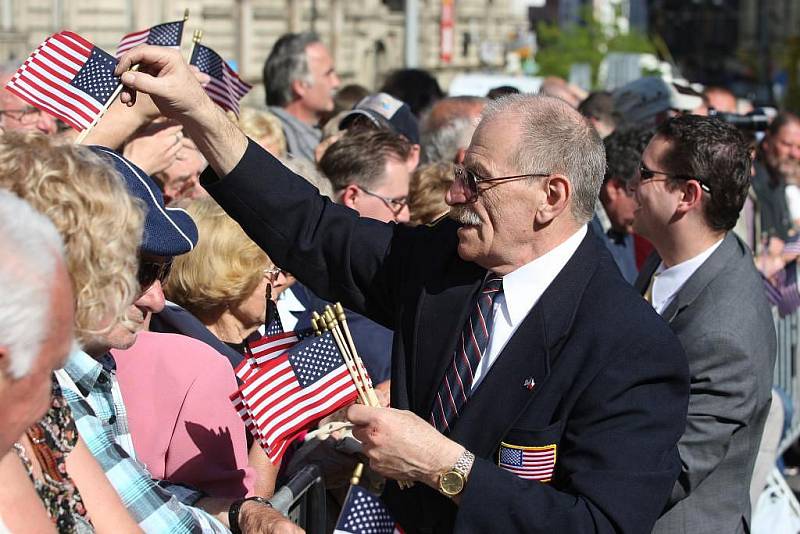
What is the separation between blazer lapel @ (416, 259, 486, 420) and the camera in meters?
3.48

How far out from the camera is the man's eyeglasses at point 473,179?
3463 millimetres

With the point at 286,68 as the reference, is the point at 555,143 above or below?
A: above

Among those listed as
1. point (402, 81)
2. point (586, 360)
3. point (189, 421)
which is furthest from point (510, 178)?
point (402, 81)

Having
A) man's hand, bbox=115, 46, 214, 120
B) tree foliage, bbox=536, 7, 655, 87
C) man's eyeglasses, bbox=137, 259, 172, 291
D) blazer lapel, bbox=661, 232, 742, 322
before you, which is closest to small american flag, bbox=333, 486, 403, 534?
man's eyeglasses, bbox=137, 259, 172, 291

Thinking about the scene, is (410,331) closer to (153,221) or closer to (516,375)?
(516,375)

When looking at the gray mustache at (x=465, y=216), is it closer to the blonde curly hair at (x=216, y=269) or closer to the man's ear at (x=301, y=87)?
the blonde curly hair at (x=216, y=269)

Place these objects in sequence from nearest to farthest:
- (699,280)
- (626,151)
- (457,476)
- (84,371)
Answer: (84,371), (457,476), (699,280), (626,151)

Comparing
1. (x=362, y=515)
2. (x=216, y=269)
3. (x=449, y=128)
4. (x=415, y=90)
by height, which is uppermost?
(x=216, y=269)

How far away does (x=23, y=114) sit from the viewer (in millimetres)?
6852

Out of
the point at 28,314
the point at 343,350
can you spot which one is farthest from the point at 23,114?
the point at 28,314

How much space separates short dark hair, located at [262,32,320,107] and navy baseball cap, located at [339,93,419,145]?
4.47 feet

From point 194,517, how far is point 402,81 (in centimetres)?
943

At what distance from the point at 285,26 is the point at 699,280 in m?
30.3

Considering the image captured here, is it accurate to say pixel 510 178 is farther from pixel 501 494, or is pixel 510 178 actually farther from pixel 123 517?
pixel 123 517
